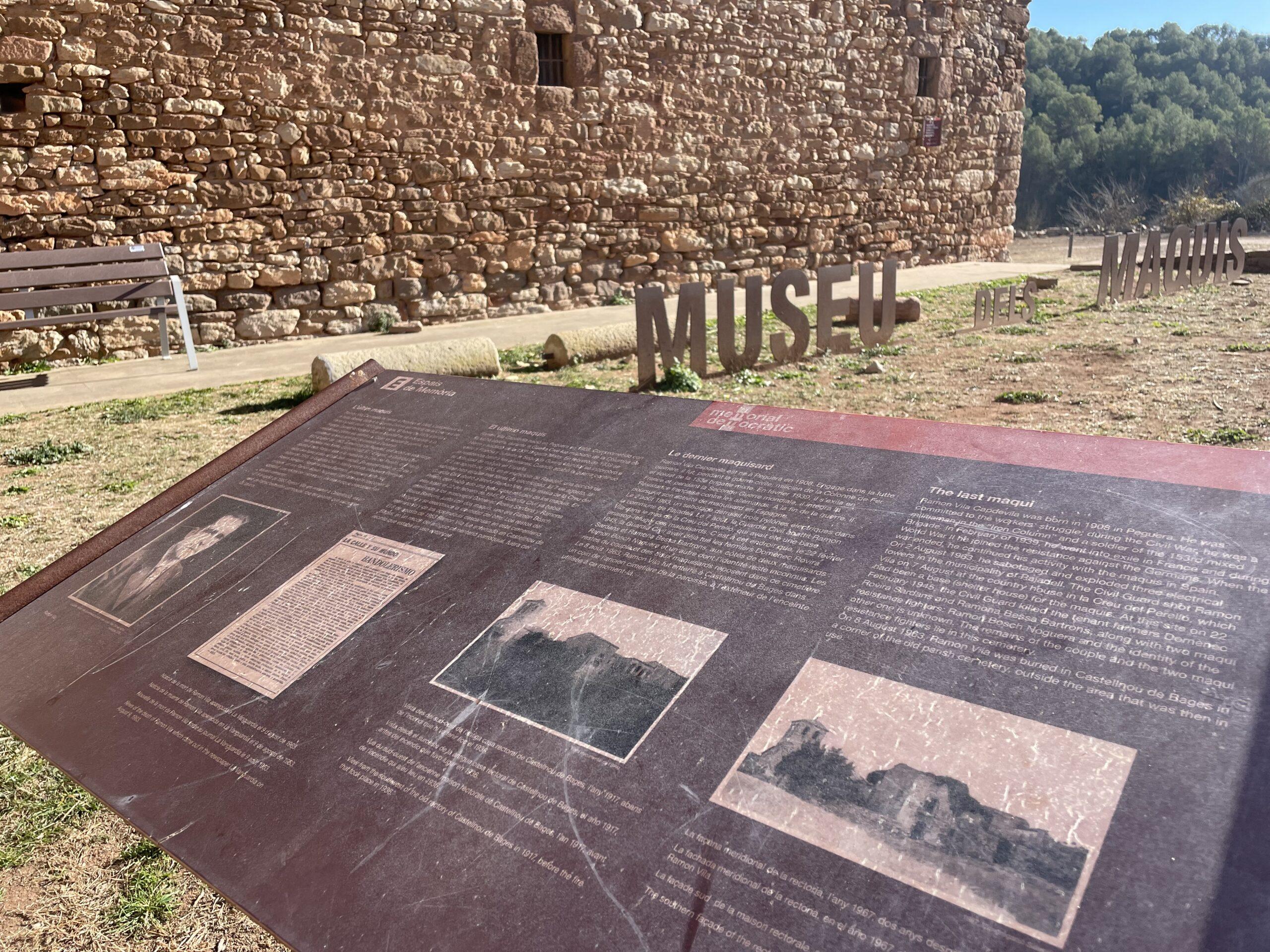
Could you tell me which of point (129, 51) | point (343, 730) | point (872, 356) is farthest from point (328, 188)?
point (343, 730)

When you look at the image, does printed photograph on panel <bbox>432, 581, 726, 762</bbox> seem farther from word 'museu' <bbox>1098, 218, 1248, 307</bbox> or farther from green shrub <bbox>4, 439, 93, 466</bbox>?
word 'museu' <bbox>1098, 218, 1248, 307</bbox>

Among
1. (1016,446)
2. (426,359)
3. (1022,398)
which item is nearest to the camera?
(1016,446)

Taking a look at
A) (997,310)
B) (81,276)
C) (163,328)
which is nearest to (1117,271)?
(997,310)

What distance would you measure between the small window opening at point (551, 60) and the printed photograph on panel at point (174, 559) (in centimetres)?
795

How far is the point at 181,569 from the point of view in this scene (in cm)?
229

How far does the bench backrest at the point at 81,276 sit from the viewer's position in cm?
662

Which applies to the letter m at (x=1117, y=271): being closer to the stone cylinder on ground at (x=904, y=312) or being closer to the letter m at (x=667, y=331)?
the stone cylinder on ground at (x=904, y=312)

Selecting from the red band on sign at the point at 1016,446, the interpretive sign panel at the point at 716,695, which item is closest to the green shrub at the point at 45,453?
the interpretive sign panel at the point at 716,695

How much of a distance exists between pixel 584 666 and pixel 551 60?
905 centimetres

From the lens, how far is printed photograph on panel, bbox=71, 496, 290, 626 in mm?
2225

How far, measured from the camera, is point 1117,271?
30.4 feet

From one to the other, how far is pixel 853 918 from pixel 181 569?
1.86 meters

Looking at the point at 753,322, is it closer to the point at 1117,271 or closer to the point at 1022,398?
the point at 1022,398

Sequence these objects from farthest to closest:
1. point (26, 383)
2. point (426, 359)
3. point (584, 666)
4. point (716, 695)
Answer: point (26, 383) → point (426, 359) → point (584, 666) → point (716, 695)
